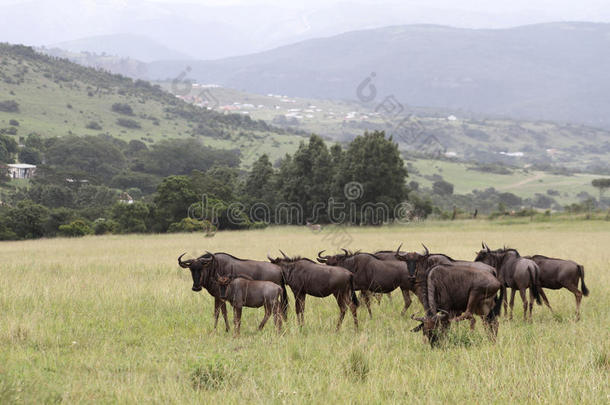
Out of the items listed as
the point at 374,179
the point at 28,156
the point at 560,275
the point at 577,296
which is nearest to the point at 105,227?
the point at 374,179

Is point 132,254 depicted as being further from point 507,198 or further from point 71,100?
point 71,100

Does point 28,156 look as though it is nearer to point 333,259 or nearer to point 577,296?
point 333,259

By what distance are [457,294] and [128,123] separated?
638ft

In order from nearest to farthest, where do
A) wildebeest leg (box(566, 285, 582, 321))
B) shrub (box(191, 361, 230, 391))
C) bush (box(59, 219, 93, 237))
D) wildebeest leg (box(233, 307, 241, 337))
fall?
shrub (box(191, 361, 230, 391)) < wildebeest leg (box(233, 307, 241, 337)) < wildebeest leg (box(566, 285, 582, 321)) < bush (box(59, 219, 93, 237))

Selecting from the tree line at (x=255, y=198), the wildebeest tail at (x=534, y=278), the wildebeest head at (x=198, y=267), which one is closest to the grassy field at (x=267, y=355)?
the wildebeest tail at (x=534, y=278)

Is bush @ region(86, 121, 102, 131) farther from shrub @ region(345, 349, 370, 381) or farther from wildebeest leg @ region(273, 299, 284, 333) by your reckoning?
shrub @ region(345, 349, 370, 381)

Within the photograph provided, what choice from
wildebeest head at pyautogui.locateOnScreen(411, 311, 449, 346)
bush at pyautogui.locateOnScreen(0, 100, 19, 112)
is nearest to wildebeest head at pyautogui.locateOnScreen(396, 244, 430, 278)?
wildebeest head at pyautogui.locateOnScreen(411, 311, 449, 346)

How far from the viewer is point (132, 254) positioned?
27.3m

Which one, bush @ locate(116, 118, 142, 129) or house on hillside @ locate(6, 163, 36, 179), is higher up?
bush @ locate(116, 118, 142, 129)

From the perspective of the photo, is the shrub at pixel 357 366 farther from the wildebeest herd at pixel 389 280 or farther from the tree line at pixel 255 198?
the tree line at pixel 255 198

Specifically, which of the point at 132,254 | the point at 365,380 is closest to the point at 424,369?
the point at 365,380

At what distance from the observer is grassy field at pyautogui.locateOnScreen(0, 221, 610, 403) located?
6809 millimetres

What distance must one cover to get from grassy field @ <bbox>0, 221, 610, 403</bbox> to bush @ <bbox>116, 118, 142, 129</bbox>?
184 meters

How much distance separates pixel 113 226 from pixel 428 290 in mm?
48119
